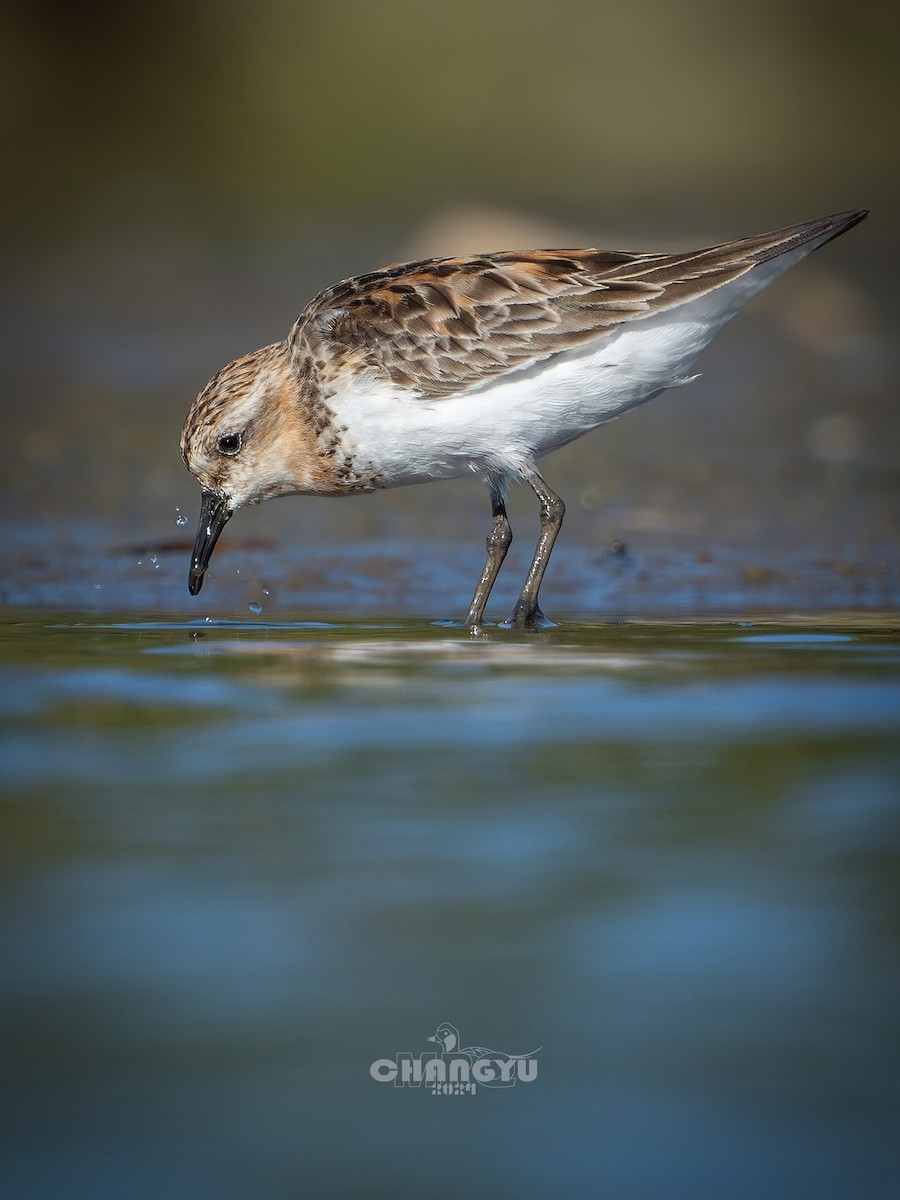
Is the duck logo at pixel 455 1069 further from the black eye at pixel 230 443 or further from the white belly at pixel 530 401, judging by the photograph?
the black eye at pixel 230 443

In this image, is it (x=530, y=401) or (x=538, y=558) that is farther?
(x=538, y=558)

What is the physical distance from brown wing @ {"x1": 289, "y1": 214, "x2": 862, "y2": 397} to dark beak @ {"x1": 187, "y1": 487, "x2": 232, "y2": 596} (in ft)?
2.83

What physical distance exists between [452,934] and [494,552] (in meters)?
4.57

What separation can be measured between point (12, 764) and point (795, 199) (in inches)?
702

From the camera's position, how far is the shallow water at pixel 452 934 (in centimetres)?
222

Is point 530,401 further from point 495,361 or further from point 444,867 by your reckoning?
point 444,867

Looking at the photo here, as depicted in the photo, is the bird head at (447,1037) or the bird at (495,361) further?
the bird at (495,361)

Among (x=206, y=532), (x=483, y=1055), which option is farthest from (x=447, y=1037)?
(x=206, y=532)

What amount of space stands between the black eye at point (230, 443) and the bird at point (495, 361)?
2 cm

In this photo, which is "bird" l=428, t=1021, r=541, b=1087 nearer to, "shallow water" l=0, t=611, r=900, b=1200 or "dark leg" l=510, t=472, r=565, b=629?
"shallow water" l=0, t=611, r=900, b=1200

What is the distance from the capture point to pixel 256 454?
7.45 metres

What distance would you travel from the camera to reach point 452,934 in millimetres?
2904

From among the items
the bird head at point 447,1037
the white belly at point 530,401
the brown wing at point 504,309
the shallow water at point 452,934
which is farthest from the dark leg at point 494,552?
the bird head at point 447,1037

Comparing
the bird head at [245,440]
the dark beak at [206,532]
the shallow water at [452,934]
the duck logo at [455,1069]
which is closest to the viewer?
the shallow water at [452,934]
